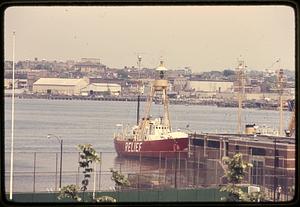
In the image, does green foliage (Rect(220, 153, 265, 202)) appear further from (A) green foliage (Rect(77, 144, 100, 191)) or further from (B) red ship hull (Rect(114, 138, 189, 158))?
(B) red ship hull (Rect(114, 138, 189, 158))

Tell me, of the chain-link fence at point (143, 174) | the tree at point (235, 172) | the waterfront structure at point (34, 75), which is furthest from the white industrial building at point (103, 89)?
the tree at point (235, 172)

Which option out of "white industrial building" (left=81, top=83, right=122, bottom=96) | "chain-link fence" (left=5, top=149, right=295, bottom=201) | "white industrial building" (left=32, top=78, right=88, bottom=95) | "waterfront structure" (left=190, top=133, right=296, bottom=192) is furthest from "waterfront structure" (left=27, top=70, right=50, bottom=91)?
"waterfront structure" (left=190, top=133, right=296, bottom=192)

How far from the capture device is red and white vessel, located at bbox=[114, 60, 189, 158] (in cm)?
412

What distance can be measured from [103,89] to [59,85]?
26cm

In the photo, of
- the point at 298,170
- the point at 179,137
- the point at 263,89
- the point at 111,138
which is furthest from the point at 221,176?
the point at 111,138

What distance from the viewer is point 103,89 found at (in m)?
3.13

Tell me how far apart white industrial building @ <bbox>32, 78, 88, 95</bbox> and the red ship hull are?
1.43 metres

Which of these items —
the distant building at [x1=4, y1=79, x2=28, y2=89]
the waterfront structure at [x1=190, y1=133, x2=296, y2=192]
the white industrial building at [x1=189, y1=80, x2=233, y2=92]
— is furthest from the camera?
the white industrial building at [x1=189, y1=80, x2=233, y2=92]

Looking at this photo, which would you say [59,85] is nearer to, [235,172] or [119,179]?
[119,179]

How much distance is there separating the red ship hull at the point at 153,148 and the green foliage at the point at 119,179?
1.88ft

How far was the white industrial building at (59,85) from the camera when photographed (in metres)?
2.92

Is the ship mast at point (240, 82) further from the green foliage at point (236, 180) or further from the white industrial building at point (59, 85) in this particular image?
the white industrial building at point (59, 85)

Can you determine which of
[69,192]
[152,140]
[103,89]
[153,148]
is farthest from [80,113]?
[69,192]

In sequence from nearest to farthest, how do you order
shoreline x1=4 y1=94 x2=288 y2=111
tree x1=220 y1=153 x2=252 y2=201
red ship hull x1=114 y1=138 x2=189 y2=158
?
tree x1=220 y1=153 x2=252 y2=201 → shoreline x1=4 y1=94 x2=288 y2=111 → red ship hull x1=114 y1=138 x2=189 y2=158
